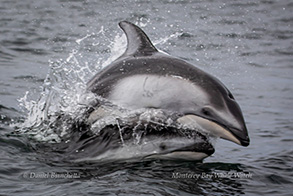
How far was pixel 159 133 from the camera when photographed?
577cm

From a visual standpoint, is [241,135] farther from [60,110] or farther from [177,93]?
[60,110]

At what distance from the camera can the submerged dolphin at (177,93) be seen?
208 inches

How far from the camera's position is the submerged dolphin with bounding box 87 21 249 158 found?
17.4 ft

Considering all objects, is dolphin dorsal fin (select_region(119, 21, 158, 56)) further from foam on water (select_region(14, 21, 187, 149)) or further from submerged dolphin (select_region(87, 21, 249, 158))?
foam on water (select_region(14, 21, 187, 149))

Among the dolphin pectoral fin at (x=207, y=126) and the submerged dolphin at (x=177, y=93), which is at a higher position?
the submerged dolphin at (x=177, y=93)

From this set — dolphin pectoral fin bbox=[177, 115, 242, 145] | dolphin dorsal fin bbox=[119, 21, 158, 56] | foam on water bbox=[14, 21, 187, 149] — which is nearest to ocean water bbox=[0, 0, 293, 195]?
foam on water bbox=[14, 21, 187, 149]

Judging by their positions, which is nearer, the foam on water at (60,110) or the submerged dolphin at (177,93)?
the submerged dolphin at (177,93)

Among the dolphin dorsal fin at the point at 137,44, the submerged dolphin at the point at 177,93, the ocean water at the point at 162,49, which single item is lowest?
the ocean water at the point at 162,49

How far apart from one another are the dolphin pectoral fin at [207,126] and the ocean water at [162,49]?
404 millimetres

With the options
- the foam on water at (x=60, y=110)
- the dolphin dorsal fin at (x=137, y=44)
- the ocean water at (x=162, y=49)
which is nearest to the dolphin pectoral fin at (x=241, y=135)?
the ocean water at (x=162, y=49)

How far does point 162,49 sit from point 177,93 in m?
7.87

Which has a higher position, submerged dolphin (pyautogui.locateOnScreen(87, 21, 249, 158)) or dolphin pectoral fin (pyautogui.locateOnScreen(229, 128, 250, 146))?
submerged dolphin (pyautogui.locateOnScreen(87, 21, 249, 158))

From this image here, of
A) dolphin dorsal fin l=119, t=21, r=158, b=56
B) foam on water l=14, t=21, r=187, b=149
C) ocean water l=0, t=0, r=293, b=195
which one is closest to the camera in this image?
ocean water l=0, t=0, r=293, b=195

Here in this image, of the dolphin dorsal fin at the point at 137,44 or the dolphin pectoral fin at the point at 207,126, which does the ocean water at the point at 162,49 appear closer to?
the dolphin pectoral fin at the point at 207,126
